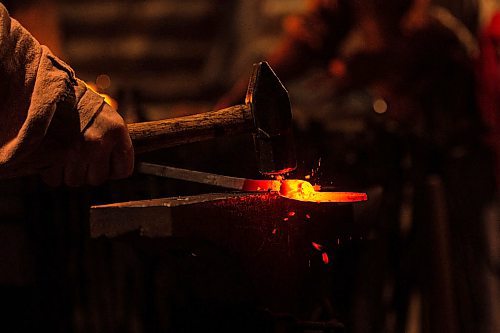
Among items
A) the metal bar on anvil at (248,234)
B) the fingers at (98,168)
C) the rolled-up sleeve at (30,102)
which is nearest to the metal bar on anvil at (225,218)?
the metal bar on anvil at (248,234)

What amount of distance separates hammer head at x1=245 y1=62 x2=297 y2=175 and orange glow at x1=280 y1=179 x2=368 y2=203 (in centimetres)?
8

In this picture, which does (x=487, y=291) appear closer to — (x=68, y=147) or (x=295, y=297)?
(x=295, y=297)

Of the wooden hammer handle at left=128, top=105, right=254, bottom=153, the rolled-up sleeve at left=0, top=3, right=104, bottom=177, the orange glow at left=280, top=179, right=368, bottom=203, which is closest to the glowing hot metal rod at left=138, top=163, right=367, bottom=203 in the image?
the orange glow at left=280, top=179, right=368, bottom=203

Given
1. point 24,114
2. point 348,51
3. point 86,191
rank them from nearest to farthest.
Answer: point 24,114
point 86,191
point 348,51

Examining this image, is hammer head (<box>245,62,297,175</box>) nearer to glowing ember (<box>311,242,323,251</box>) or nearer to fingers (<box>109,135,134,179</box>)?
glowing ember (<box>311,242,323,251</box>)

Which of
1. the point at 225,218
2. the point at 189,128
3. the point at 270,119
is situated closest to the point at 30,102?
the point at 189,128

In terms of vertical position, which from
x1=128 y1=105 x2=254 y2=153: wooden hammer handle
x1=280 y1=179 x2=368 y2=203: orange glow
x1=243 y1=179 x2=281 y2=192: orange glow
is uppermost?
x1=128 y1=105 x2=254 y2=153: wooden hammer handle

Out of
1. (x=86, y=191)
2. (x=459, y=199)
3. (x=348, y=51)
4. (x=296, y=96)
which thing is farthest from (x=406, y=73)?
(x=86, y=191)

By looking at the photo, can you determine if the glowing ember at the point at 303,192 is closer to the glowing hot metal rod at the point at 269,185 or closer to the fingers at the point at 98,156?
the glowing hot metal rod at the point at 269,185

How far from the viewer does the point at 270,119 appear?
198 cm

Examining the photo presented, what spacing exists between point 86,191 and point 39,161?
1263mm

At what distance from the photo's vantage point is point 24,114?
65.0 inches

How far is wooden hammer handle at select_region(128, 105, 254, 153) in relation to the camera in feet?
6.26

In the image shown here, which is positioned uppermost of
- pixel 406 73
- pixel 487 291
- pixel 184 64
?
pixel 184 64
